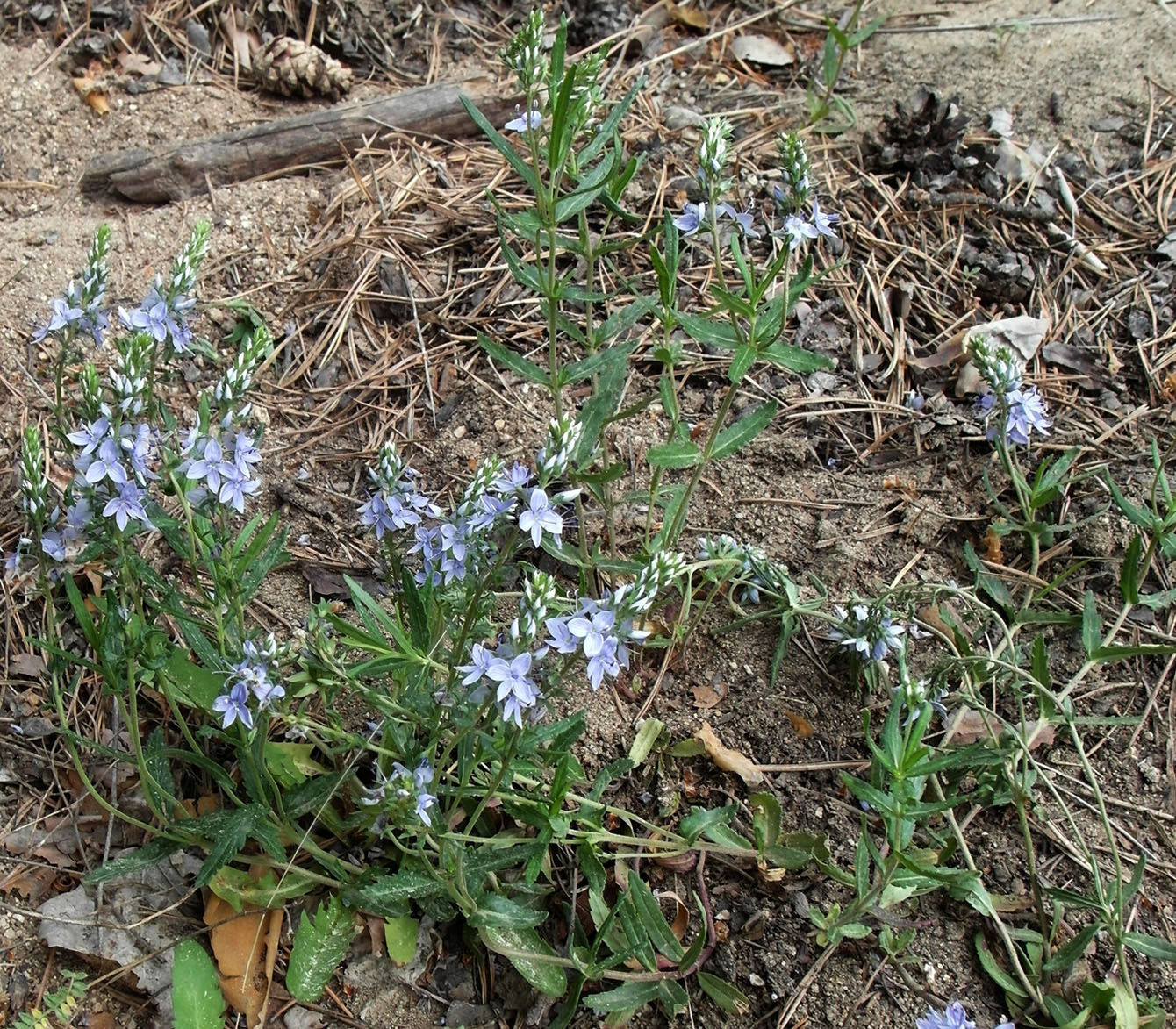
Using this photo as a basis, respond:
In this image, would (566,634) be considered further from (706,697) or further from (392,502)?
(706,697)

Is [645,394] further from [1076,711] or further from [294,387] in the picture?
[1076,711]

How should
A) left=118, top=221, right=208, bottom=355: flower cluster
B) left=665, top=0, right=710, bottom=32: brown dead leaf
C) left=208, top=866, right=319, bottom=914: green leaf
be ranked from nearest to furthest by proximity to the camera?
1. left=118, top=221, right=208, bottom=355: flower cluster
2. left=208, top=866, right=319, bottom=914: green leaf
3. left=665, top=0, right=710, bottom=32: brown dead leaf

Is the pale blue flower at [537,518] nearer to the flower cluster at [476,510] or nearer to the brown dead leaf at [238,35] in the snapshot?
the flower cluster at [476,510]

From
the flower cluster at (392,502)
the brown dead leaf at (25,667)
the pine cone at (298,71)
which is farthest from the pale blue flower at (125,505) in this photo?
the pine cone at (298,71)

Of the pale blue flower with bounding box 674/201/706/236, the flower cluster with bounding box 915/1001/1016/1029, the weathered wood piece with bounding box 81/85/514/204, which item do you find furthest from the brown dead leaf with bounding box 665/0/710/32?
the flower cluster with bounding box 915/1001/1016/1029

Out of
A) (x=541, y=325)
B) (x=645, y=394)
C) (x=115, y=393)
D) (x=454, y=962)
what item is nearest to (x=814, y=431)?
(x=645, y=394)

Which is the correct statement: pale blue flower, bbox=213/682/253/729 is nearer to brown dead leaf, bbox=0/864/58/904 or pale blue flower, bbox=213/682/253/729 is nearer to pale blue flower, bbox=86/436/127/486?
pale blue flower, bbox=86/436/127/486

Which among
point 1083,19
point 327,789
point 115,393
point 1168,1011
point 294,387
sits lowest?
point 1168,1011
